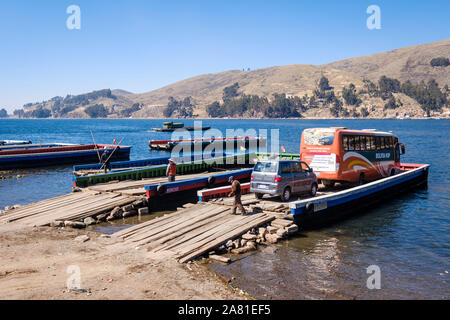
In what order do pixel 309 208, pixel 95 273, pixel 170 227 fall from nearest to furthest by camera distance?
pixel 95 273, pixel 170 227, pixel 309 208

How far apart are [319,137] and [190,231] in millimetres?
10467

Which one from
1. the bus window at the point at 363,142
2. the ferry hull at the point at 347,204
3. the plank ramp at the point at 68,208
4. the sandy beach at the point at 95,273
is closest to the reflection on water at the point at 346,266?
the ferry hull at the point at 347,204

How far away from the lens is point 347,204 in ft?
65.3

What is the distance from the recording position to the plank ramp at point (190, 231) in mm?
12914

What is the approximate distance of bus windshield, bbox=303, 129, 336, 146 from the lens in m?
21.1

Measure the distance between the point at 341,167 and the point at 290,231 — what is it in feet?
23.5

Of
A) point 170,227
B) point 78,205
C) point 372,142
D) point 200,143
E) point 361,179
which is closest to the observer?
point 170,227

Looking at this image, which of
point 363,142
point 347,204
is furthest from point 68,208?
point 363,142

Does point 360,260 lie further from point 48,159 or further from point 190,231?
point 48,159

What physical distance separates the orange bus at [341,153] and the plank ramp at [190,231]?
21.5 feet
